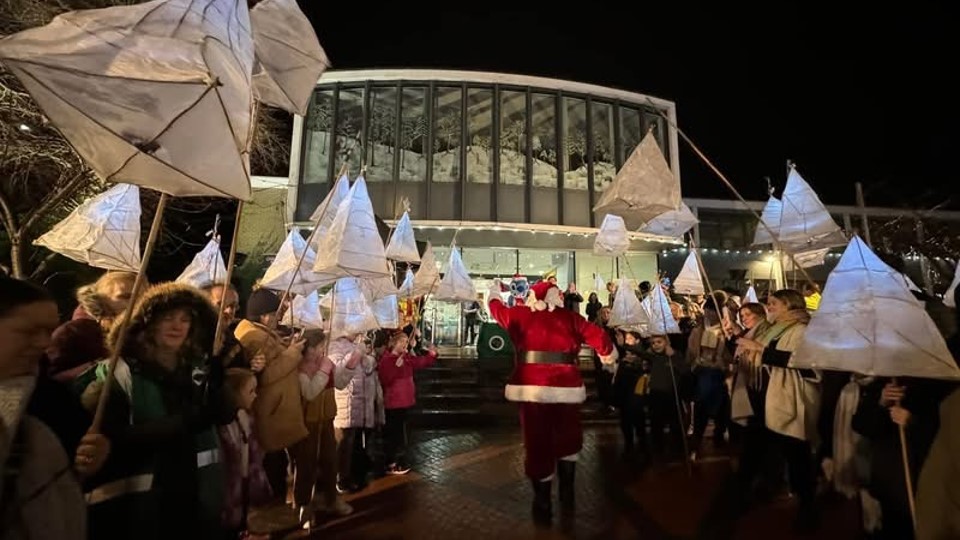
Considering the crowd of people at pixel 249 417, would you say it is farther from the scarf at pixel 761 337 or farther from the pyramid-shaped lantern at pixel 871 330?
the pyramid-shaped lantern at pixel 871 330

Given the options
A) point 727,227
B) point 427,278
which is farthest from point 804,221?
point 727,227

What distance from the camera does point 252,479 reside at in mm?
3793

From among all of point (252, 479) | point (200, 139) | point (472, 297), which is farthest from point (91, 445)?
point (472, 297)

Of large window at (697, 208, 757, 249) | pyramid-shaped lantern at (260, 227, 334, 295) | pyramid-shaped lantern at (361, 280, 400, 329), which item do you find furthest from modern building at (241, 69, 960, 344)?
pyramid-shaped lantern at (260, 227, 334, 295)

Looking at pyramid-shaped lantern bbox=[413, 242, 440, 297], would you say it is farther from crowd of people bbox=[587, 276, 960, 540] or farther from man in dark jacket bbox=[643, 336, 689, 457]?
man in dark jacket bbox=[643, 336, 689, 457]

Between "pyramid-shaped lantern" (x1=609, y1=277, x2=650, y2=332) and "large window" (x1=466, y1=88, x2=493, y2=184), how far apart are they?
38.9 ft

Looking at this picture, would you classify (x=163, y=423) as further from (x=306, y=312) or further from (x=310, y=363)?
(x=306, y=312)

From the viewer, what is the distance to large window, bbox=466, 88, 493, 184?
19766mm

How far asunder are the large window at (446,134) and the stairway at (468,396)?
8.42 m

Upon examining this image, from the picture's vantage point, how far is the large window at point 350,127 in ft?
64.3

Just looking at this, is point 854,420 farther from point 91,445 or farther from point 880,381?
point 91,445

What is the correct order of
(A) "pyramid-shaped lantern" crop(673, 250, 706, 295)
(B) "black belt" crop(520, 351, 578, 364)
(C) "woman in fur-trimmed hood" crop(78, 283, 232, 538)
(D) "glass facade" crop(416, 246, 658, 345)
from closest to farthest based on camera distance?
(C) "woman in fur-trimmed hood" crop(78, 283, 232, 538)
(B) "black belt" crop(520, 351, 578, 364)
(A) "pyramid-shaped lantern" crop(673, 250, 706, 295)
(D) "glass facade" crop(416, 246, 658, 345)

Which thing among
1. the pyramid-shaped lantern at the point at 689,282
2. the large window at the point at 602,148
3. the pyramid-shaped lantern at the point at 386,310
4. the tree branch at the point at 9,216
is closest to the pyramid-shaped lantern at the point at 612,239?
the pyramid-shaped lantern at the point at 689,282

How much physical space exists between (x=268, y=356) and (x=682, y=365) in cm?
622
